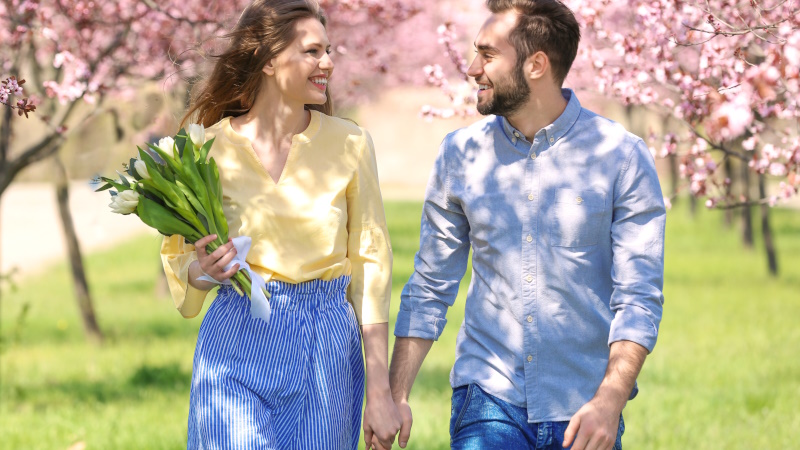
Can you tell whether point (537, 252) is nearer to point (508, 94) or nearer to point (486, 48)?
point (508, 94)

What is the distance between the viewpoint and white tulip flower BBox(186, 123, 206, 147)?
3266 mm

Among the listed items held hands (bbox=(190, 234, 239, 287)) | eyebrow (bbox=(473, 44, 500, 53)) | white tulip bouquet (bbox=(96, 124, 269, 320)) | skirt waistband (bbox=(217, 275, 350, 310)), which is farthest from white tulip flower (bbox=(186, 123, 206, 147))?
eyebrow (bbox=(473, 44, 500, 53))

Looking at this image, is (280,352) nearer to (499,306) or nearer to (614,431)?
(499,306)

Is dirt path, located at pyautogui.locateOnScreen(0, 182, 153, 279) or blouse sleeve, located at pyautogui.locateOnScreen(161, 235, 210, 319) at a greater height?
blouse sleeve, located at pyautogui.locateOnScreen(161, 235, 210, 319)

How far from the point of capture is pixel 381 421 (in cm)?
329

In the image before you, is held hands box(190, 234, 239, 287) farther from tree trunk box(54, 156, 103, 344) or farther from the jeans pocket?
tree trunk box(54, 156, 103, 344)

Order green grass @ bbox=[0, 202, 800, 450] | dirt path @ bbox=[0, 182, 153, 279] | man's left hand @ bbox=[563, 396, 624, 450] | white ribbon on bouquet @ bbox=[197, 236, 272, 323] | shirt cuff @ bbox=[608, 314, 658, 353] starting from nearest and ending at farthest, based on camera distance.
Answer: man's left hand @ bbox=[563, 396, 624, 450] < shirt cuff @ bbox=[608, 314, 658, 353] < white ribbon on bouquet @ bbox=[197, 236, 272, 323] < green grass @ bbox=[0, 202, 800, 450] < dirt path @ bbox=[0, 182, 153, 279]

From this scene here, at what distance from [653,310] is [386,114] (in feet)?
154

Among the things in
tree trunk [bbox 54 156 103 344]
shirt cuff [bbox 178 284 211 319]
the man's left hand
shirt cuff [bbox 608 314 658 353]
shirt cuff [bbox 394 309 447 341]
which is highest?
shirt cuff [bbox 178 284 211 319]

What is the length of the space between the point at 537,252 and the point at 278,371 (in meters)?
0.87

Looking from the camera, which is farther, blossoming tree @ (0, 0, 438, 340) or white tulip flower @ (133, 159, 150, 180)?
blossoming tree @ (0, 0, 438, 340)

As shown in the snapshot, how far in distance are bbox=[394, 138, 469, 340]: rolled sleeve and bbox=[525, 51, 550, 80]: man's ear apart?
1.22 ft

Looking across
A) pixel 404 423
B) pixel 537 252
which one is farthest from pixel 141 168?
pixel 537 252

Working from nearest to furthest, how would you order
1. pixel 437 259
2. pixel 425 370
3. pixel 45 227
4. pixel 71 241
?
pixel 437 259 → pixel 425 370 → pixel 71 241 → pixel 45 227
